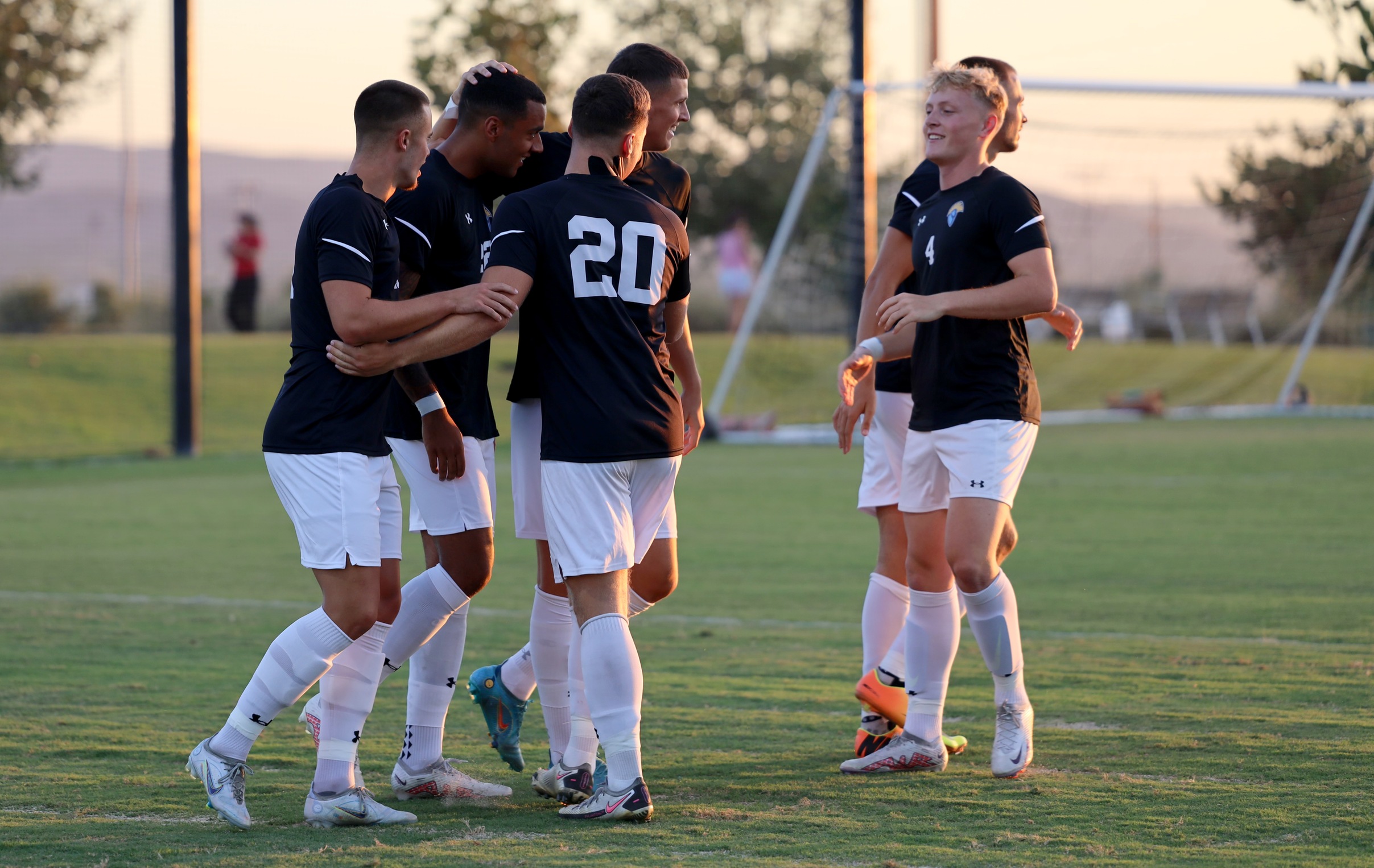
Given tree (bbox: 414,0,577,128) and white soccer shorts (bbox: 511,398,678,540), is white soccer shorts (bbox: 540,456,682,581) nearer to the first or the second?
white soccer shorts (bbox: 511,398,678,540)

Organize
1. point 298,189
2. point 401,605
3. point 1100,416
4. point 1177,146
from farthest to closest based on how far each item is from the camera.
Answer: point 298,189 < point 1177,146 < point 1100,416 < point 401,605

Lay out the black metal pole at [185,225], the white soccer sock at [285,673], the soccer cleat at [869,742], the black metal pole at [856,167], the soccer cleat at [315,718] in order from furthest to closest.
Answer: the black metal pole at [856,167]
the black metal pole at [185,225]
the soccer cleat at [869,742]
the soccer cleat at [315,718]
the white soccer sock at [285,673]

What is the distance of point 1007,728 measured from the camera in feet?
15.6

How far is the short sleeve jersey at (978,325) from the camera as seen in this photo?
190 inches

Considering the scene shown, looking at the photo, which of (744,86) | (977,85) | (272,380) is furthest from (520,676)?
(744,86)

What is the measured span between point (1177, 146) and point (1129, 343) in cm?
489

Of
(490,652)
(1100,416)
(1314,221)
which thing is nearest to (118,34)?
(1100,416)

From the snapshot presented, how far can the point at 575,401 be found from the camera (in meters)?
4.25

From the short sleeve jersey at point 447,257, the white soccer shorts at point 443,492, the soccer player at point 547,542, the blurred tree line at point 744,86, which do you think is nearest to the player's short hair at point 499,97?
the short sleeve jersey at point 447,257

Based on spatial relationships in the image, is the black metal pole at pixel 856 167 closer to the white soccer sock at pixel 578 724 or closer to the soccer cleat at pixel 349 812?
the white soccer sock at pixel 578 724

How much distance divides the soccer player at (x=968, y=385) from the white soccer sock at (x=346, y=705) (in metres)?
1.52

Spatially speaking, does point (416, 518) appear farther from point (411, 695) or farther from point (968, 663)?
point (968, 663)

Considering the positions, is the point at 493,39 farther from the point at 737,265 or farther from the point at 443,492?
the point at 443,492

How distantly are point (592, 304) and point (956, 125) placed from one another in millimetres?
1461
